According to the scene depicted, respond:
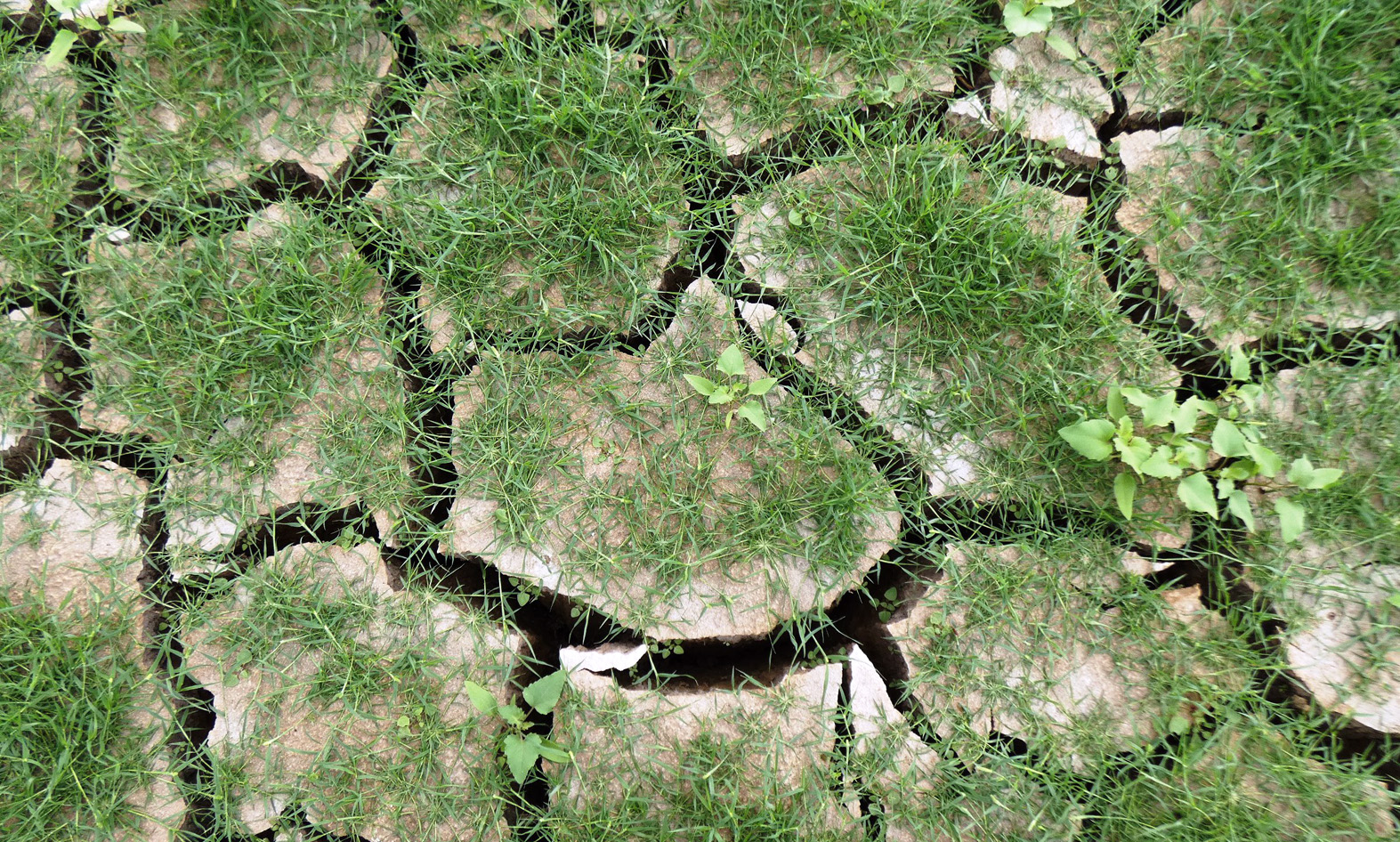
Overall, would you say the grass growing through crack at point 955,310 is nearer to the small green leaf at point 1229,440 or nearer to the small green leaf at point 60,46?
the small green leaf at point 1229,440

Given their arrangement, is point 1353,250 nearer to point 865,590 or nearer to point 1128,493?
point 1128,493

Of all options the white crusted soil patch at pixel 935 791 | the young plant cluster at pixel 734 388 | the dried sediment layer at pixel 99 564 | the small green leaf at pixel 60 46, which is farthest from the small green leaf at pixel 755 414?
the small green leaf at pixel 60 46

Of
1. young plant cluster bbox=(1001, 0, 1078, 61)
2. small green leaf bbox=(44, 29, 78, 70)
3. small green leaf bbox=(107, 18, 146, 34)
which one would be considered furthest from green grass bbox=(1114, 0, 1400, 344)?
small green leaf bbox=(44, 29, 78, 70)

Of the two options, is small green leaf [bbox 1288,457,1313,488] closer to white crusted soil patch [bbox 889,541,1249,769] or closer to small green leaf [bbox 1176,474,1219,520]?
small green leaf [bbox 1176,474,1219,520]

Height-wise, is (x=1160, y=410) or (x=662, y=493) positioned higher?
(x=1160, y=410)

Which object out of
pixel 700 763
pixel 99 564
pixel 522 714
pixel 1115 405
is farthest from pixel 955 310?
pixel 99 564

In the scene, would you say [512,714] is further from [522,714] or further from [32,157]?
[32,157]

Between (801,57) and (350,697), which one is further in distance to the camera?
(801,57)

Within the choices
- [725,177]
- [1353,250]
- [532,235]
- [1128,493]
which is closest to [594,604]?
[532,235]
